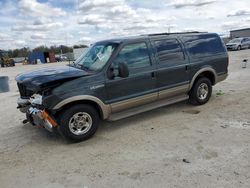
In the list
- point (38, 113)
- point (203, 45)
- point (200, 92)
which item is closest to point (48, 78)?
point (38, 113)

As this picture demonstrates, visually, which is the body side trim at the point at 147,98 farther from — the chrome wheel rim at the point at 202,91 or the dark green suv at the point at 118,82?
the chrome wheel rim at the point at 202,91

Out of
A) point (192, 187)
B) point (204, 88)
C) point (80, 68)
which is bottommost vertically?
point (192, 187)

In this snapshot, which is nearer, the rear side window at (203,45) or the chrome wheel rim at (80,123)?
the chrome wheel rim at (80,123)

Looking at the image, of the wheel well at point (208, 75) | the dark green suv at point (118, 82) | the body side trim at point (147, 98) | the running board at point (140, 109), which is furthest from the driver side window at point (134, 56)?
the wheel well at point (208, 75)

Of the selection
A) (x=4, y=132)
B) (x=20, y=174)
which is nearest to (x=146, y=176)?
(x=20, y=174)

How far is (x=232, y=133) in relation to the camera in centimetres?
466

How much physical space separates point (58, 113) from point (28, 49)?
85516 millimetres

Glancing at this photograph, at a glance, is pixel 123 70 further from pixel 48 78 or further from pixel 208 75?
pixel 208 75

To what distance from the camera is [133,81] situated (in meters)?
5.26

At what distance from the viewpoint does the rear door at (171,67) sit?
18.6ft

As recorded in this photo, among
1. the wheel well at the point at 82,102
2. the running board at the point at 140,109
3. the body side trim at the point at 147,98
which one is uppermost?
the wheel well at the point at 82,102

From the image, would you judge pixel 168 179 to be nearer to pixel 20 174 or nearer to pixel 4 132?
pixel 20 174

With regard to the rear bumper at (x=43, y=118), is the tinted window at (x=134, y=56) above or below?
above

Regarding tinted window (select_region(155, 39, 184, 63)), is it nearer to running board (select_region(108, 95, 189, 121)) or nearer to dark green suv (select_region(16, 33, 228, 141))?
dark green suv (select_region(16, 33, 228, 141))
